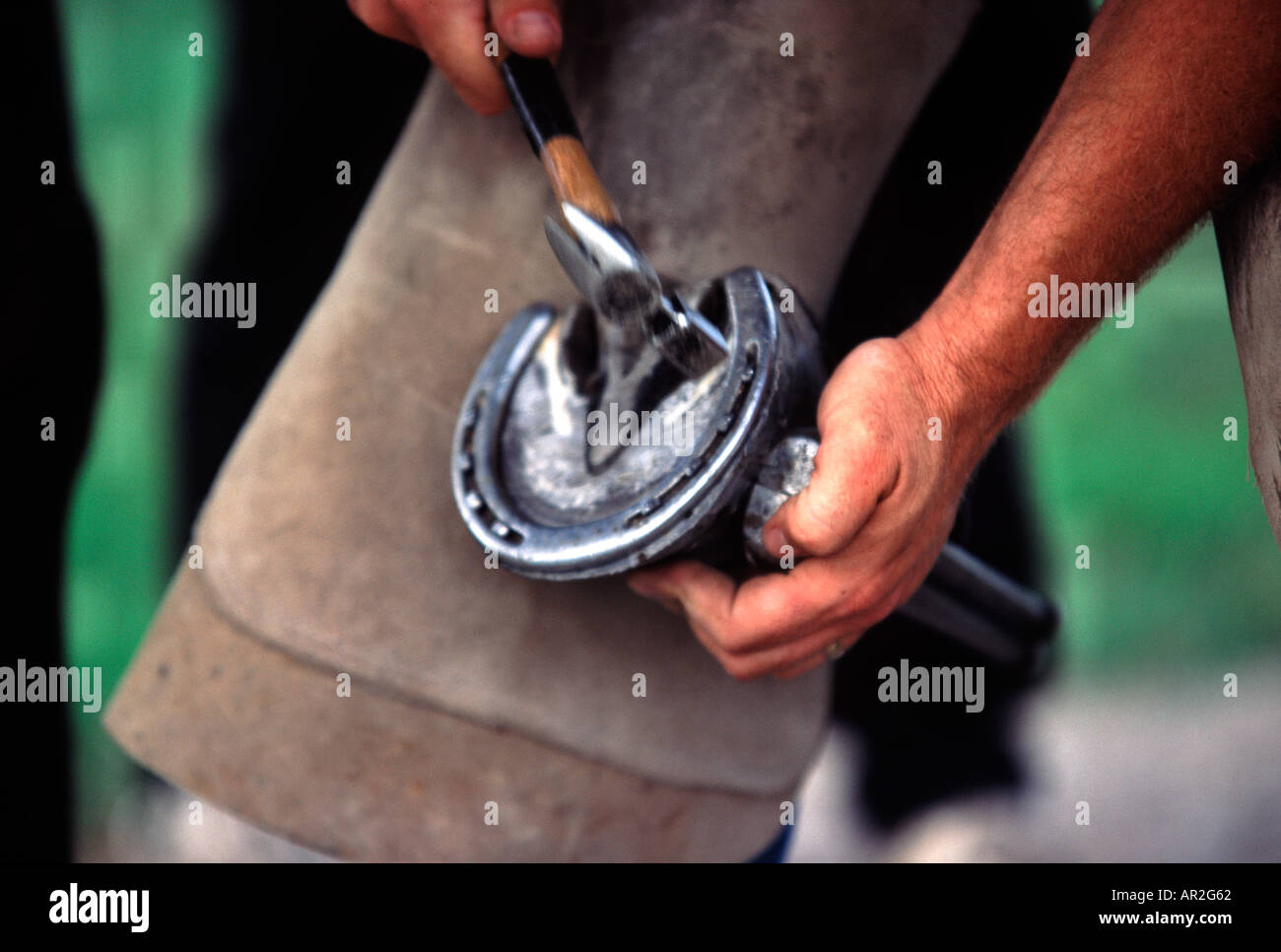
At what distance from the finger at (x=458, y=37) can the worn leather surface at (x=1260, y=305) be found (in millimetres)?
538

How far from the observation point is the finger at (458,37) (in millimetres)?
733

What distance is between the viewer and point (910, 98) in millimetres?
881

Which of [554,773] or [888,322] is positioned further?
[888,322]

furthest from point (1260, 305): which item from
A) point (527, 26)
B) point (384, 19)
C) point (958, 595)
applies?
point (384, 19)

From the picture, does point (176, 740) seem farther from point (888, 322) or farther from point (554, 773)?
point (888, 322)

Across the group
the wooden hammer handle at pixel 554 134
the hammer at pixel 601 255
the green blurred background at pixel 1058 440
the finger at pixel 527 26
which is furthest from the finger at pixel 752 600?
the green blurred background at pixel 1058 440

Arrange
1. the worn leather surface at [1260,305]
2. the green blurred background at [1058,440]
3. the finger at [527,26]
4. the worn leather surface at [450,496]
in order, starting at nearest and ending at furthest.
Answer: the worn leather surface at [1260,305] → the finger at [527,26] → the worn leather surface at [450,496] → the green blurred background at [1058,440]

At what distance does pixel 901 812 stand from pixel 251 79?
62.8 inches

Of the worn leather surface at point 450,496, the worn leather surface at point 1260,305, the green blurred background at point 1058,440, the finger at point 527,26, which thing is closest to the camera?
the worn leather surface at point 1260,305

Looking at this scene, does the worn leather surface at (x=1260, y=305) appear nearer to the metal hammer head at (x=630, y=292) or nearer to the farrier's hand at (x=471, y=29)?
the metal hammer head at (x=630, y=292)

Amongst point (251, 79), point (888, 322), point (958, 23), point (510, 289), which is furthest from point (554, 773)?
point (251, 79)

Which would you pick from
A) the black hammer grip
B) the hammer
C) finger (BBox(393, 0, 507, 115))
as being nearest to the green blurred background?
the black hammer grip

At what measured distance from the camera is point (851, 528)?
24.5 inches

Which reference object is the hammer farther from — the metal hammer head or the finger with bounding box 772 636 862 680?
the finger with bounding box 772 636 862 680
